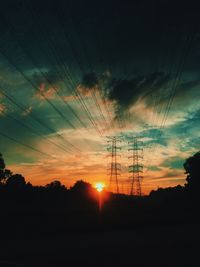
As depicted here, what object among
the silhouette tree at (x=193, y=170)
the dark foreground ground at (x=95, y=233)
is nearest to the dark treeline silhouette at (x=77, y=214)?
the dark foreground ground at (x=95, y=233)

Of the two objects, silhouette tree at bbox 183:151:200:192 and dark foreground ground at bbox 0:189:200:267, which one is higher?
silhouette tree at bbox 183:151:200:192

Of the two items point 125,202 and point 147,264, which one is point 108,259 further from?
point 125,202

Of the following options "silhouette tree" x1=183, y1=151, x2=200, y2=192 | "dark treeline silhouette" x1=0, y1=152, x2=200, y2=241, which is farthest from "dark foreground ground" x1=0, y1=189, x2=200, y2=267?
"silhouette tree" x1=183, y1=151, x2=200, y2=192

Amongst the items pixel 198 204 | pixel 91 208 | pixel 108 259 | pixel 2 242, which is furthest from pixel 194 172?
pixel 108 259

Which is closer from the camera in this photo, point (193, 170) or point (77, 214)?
point (77, 214)

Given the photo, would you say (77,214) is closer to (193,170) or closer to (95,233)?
(95,233)

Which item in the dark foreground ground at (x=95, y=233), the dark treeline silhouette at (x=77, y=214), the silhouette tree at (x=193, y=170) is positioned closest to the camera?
the dark foreground ground at (x=95, y=233)

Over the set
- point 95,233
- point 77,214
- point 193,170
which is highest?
point 193,170

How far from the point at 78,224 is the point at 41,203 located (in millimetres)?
7076

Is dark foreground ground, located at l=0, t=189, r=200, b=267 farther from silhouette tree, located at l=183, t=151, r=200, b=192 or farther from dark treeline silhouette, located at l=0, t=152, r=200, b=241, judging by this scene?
silhouette tree, located at l=183, t=151, r=200, b=192

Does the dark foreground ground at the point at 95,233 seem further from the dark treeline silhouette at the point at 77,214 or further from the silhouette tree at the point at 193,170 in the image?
the silhouette tree at the point at 193,170

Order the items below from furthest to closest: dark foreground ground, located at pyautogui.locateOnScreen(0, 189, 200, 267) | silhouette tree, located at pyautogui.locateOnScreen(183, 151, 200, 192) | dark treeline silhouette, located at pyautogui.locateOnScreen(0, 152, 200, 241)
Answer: silhouette tree, located at pyautogui.locateOnScreen(183, 151, 200, 192) → dark treeline silhouette, located at pyautogui.locateOnScreen(0, 152, 200, 241) → dark foreground ground, located at pyautogui.locateOnScreen(0, 189, 200, 267)

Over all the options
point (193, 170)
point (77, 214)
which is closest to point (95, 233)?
point (77, 214)

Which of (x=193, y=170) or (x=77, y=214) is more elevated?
(x=193, y=170)
